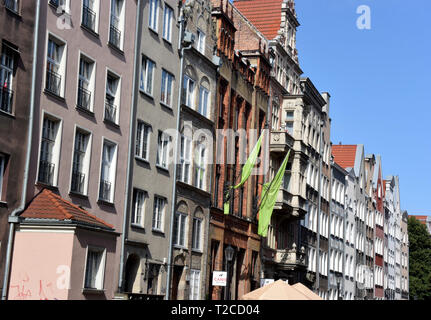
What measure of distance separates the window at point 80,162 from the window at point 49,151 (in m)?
1.41

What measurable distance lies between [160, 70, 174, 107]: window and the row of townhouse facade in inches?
3.8

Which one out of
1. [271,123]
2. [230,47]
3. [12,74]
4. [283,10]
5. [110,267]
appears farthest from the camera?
[283,10]

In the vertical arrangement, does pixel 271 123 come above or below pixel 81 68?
above

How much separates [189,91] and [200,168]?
165 inches

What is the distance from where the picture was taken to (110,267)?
25.2 m

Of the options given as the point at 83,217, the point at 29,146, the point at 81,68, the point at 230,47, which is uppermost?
the point at 230,47

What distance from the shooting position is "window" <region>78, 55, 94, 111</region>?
27.2 m

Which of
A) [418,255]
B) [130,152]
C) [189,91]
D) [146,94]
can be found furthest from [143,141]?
[418,255]

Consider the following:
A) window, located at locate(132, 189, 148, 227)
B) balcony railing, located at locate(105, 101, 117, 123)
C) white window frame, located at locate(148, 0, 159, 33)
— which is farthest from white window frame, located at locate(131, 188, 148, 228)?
white window frame, located at locate(148, 0, 159, 33)

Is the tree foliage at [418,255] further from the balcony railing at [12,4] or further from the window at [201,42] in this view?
the balcony railing at [12,4]
